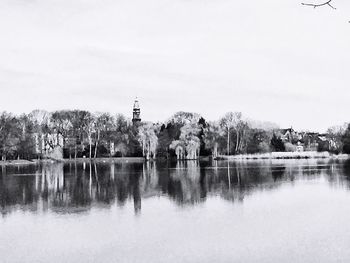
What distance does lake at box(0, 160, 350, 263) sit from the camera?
1382 centimetres

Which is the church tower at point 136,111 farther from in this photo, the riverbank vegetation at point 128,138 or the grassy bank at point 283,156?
the grassy bank at point 283,156

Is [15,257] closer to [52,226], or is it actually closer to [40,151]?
[52,226]

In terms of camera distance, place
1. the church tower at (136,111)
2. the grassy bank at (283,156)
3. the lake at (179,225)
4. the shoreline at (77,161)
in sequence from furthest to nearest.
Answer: the church tower at (136,111) → the grassy bank at (283,156) → the shoreline at (77,161) → the lake at (179,225)

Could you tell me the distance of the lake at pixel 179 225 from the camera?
13820mm

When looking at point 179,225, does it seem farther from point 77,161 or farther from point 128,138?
point 128,138

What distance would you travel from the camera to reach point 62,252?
47.2 feet

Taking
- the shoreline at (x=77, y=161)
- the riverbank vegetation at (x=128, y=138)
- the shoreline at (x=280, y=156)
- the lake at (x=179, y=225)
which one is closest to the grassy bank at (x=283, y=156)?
the shoreline at (x=280, y=156)

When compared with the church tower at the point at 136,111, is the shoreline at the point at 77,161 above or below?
below

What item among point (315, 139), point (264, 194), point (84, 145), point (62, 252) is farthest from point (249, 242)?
point (315, 139)

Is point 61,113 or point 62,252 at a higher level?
point 61,113

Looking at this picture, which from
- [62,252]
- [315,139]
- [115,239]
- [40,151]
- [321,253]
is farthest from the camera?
[315,139]

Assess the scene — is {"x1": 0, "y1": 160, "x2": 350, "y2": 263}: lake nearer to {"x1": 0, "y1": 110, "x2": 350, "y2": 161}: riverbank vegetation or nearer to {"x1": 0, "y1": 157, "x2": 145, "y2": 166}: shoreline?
{"x1": 0, "y1": 157, "x2": 145, "y2": 166}: shoreline

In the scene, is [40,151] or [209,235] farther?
[40,151]

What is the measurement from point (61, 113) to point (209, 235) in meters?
75.7
